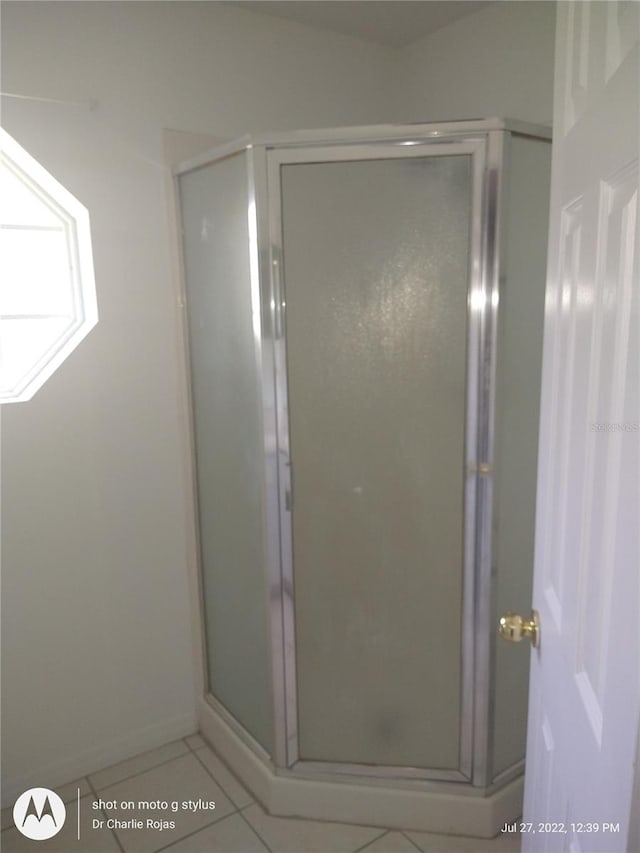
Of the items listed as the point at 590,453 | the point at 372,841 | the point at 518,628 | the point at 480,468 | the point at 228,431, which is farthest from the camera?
the point at 228,431

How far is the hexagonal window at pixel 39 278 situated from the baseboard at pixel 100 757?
111 cm

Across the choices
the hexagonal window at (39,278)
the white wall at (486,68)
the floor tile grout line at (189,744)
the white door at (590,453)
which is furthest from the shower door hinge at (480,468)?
the floor tile grout line at (189,744)

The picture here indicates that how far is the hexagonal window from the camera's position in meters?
1.66

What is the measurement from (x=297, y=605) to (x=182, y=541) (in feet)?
1.69

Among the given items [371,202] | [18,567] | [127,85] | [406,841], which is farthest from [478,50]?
[406,841]

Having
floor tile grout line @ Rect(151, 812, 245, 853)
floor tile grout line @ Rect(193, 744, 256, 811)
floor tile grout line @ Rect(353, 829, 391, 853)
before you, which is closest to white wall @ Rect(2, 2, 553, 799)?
floor tile grout line @ Rect(193, 744, 256, 811)

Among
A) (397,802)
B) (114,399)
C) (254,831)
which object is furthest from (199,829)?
(114,399)

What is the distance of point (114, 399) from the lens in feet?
5.97

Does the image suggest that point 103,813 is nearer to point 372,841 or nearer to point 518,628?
point 372,841

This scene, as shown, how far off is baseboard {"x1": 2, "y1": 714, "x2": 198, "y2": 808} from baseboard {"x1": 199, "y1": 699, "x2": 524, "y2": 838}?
0.40m

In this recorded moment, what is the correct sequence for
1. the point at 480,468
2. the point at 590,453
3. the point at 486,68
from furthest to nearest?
the point at 486,68 → the point at 480,468 → the point at 590,453

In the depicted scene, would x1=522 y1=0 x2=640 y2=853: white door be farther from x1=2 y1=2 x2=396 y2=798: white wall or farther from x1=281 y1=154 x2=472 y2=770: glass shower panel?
x1=2 y1=2 x2=396 y2=798: white wall

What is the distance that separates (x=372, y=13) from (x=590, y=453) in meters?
1.67

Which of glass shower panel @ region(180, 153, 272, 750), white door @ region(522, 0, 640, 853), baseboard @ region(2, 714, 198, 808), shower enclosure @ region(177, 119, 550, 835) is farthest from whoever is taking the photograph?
baseboard @ region(2, 714, 198, 808)
